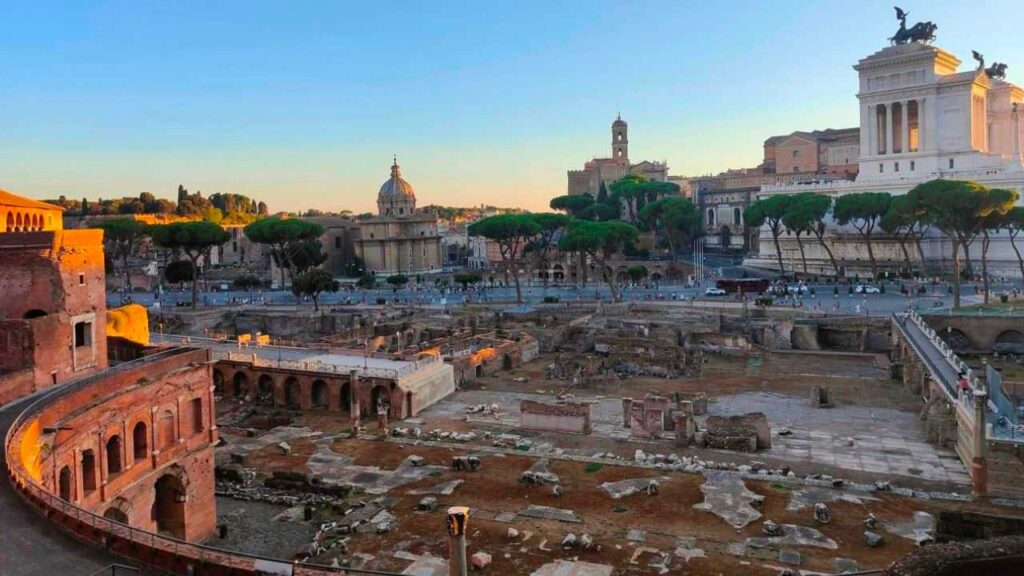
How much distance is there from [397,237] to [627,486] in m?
71.6

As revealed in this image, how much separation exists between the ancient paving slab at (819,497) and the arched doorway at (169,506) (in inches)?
647

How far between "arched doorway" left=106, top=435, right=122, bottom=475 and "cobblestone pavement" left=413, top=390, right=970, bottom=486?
15029 mm

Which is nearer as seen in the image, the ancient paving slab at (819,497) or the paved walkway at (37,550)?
the paved walkway at (37,550)

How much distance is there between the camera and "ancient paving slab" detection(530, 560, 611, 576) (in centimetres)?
1809

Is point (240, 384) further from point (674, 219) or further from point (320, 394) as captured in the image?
point (674, 219)

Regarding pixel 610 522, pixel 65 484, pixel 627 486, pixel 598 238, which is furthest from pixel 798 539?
pixel 598 238

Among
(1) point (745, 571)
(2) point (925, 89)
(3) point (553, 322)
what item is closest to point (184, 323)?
(3) point (553, 322)

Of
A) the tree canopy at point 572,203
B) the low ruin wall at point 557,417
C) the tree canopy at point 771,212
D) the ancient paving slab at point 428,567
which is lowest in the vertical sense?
the ancient paving slab at point 428,567

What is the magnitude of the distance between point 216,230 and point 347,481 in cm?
4931

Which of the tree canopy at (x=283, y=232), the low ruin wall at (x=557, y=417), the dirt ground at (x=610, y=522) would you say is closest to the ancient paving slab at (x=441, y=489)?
the dirt ground at (x=610, y=522)

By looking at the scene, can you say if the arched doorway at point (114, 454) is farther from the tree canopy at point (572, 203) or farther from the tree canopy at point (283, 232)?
the tree canopy at point (572, 203)

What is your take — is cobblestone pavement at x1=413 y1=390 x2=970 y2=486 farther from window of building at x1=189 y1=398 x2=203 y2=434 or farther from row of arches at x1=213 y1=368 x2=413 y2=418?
window of building at x1=189 y1=398 x2=203 y2=434

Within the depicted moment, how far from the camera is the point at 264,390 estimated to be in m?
38.1

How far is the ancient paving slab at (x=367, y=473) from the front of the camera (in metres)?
25.0
